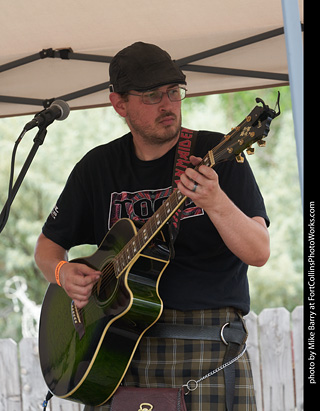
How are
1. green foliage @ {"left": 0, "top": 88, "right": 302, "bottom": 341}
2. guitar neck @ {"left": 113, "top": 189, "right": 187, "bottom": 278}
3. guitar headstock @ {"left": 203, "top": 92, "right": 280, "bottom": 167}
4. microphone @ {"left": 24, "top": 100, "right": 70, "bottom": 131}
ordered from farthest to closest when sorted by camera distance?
1. green foliage @ {"left": 0, "top": 88, "right": 302, "bottom": 341}
2. microphone @ {"left": 24, "top": 100, "right": 70, "bottom": 131}
3. guitar neck @ {"left": 113, "top": 189, "right": 187, "bottom": 278}
4. guitar headstock @ {"left": 203, "top": 92, "right": 280, "bottom": 167}

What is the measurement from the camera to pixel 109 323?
2.01 meters

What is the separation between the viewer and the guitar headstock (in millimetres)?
1521

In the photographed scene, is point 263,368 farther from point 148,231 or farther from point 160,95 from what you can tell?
point 160,95

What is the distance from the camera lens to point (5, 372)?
386 cm

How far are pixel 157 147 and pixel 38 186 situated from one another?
35.7ft

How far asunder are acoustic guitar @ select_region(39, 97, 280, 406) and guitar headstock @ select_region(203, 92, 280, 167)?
2.2 inches

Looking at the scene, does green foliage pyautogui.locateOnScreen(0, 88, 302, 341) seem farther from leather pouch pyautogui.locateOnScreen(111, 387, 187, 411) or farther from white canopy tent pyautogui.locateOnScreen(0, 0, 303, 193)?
leather pouch pyautogui.locateOnScreen(111, 387, 187, 411)

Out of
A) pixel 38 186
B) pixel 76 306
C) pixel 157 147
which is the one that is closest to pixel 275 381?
pixel 76 306

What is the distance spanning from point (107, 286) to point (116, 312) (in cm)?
14

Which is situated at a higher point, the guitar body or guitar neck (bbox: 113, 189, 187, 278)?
guitar neck (bbox: 113, 189, 187, 278)

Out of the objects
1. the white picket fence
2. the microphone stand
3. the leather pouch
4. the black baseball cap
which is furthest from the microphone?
the white picket fence

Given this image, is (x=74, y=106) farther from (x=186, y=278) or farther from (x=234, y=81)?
(x=186, y=278)

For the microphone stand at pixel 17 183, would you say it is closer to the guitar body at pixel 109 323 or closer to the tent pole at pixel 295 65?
the guitar body at pixel 109 323

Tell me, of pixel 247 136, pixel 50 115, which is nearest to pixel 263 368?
pixel 50 115
